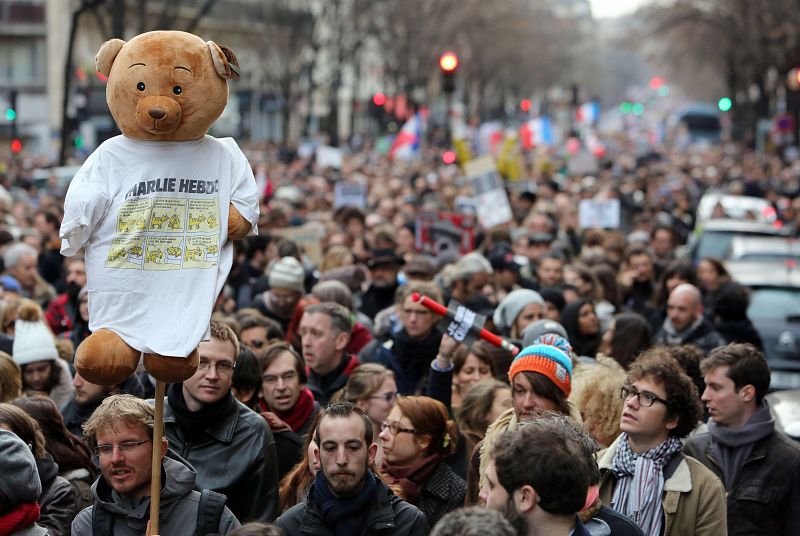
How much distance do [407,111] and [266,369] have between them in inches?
1744

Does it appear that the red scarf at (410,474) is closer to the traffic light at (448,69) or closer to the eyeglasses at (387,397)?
the eyeglasses at (387,397)

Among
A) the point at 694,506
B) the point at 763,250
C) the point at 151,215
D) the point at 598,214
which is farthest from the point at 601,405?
the point at 598,214

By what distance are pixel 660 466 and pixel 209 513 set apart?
1.74m

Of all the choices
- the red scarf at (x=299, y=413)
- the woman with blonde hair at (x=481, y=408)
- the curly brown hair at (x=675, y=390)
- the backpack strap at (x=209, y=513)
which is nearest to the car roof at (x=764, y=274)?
the woman with blonde hair at (x=481, y=408)

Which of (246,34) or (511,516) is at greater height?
(246,34)

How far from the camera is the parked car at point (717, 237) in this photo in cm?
1625

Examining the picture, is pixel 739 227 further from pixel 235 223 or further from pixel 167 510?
pixel 167 510

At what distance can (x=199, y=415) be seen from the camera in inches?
223

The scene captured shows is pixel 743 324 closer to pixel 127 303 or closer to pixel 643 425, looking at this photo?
pixel 643 425

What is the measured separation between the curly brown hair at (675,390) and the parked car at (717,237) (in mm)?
10740

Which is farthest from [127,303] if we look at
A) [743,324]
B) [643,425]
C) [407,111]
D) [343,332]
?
[407,111]

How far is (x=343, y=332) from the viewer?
7770 millimetres

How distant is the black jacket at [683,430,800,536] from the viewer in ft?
19.1

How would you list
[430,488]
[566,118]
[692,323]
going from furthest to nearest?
1. [566,118]
2. [692,323]
3. [430,488]
